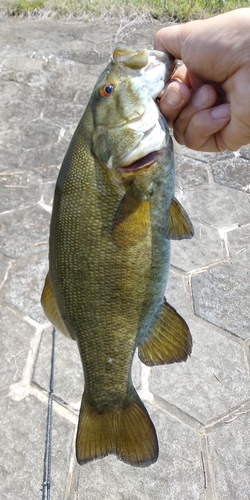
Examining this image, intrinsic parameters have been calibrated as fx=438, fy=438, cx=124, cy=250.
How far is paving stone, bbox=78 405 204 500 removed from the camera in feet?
8.98

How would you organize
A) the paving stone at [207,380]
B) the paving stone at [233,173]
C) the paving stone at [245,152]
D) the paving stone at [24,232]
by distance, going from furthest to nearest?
1. the paving stone at [245,152]
2. the paving stone at [233,173]
3. the paving stone at [24,232]
4. the paving stone at [207,380]

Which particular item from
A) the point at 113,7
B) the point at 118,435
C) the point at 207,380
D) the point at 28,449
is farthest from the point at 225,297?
the point at 113,7

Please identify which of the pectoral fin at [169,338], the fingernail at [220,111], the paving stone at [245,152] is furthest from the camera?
the paving stone at [245,152]

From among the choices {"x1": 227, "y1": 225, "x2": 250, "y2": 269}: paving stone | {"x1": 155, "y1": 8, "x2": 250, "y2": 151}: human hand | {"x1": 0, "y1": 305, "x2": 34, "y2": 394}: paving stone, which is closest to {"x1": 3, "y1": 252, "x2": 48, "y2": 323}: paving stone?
{"x1": 0, "y1": 305, "x2": 34, "y2": 394}: paving stone

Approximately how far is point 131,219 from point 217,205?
339cm

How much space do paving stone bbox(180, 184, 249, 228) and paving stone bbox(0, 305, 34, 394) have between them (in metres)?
2.08

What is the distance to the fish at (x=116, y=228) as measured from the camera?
1579 millimetres

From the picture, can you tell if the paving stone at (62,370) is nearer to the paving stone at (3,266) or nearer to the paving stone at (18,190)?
the paving stone at (3,266)

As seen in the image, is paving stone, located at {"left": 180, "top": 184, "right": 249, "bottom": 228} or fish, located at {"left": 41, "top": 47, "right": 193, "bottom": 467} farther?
paving stone, located at {"left": 180, "top": 184, "right": 249, "bottom": 228}

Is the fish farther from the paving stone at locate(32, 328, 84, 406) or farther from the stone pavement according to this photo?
the paving stone at locate(32, 328, 84, 406)

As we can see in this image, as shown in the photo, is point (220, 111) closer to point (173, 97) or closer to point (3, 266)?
point (173, 97)

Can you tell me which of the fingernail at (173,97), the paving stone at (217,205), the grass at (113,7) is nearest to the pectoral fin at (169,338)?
the fingernail at (173,97)

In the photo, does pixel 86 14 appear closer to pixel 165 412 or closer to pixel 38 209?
pixel 38 209

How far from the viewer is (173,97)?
180cm
